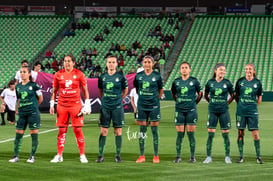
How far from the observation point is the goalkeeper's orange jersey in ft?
36.4

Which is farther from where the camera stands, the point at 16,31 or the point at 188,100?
the point at 16,31

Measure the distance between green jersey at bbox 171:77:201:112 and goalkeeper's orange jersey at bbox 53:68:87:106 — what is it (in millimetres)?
1912

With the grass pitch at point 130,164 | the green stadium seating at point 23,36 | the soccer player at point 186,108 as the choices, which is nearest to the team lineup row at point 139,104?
the soccer player at point 186,108

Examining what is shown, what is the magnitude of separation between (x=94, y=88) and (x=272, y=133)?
7614 mm

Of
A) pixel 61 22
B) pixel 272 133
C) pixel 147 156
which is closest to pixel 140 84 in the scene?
pixel 147 156

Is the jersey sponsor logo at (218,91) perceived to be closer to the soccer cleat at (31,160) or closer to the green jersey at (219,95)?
the green jersey at (219,95)

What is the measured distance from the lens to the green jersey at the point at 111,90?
11.2 meters

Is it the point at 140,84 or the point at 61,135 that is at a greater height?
the point at 140,84

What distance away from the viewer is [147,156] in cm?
1226

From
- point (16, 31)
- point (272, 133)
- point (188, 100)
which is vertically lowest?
point (272, 133)

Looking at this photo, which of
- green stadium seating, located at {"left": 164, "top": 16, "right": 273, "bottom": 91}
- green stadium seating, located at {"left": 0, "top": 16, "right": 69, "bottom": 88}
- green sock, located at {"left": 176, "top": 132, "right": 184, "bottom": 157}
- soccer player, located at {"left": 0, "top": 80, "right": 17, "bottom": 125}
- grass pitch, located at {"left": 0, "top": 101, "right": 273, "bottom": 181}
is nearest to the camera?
grass pitch, located at {"left": 0, "top": 101, "right": 273, "bottom": 181}

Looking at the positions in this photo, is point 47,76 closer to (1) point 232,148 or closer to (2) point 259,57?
(1) point 232,148

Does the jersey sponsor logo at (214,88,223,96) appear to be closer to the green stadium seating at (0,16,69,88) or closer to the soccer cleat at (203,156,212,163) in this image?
the soccer cleat at (203,156,212,163)

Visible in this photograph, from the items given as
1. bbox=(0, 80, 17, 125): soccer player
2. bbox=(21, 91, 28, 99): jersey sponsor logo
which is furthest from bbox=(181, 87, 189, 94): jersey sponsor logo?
bbox=(0, 80, 17, 125): soccer player
